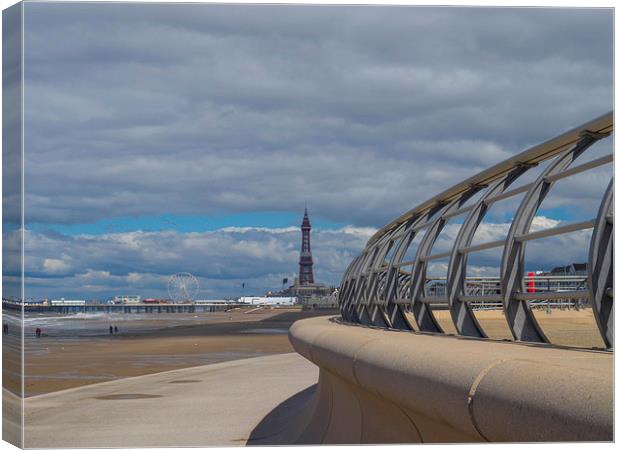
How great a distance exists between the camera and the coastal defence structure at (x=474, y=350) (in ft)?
8.40

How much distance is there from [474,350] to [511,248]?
4.77 feet

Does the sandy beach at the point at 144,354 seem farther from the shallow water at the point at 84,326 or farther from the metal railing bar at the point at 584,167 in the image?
the shallow water at the point at 84,326

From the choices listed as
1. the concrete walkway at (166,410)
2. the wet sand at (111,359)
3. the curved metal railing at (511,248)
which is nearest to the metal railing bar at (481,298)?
the curved metal railing at (511,248)

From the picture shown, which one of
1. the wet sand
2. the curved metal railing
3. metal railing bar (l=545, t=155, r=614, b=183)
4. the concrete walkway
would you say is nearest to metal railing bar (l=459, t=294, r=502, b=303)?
the curved metal railing

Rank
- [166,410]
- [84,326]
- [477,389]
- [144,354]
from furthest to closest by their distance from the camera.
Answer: [84,326] → [144,354] → [166,410] → [477,389]

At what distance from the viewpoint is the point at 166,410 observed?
49.5ft

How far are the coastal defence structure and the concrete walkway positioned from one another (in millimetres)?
3139

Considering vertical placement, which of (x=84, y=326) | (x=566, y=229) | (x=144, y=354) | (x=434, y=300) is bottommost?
(x=84, y=326)

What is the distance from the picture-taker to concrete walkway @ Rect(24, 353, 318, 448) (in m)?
11.9

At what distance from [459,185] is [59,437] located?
822 centimetres

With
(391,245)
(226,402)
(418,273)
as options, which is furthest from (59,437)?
(418,273)

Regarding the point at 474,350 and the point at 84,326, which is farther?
the point at 84,326

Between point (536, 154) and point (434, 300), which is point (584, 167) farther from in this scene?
point (434, 300)

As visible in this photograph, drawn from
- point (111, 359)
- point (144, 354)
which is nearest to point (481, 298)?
point (111, 359)
